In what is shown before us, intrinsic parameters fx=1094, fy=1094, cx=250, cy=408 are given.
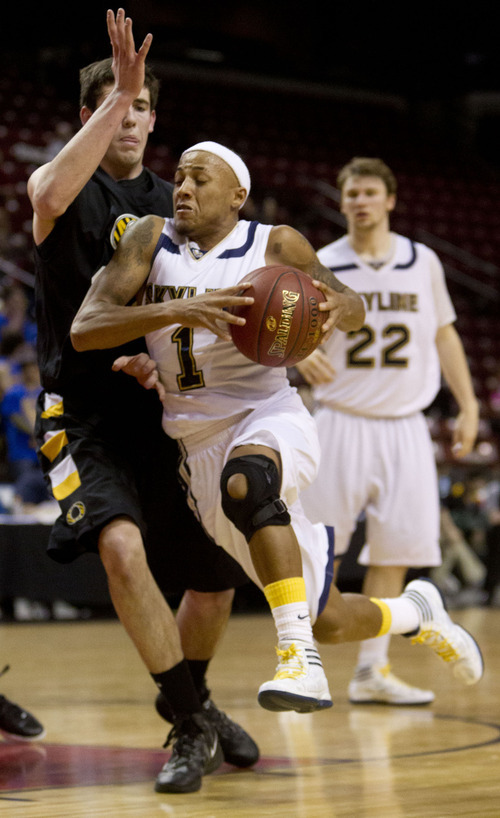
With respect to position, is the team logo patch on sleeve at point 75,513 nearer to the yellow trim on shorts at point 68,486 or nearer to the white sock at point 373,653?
the yellow trim on shorts at point 68,486

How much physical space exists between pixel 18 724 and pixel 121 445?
117 cm

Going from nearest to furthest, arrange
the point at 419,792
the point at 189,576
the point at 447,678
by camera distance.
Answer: the point at 419,792
the point at 189,576
the point at 447,678

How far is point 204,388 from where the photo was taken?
11.0ft

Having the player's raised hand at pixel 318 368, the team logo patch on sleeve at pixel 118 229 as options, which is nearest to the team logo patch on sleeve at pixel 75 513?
the team logo patch on sleeve at pixel 118 229

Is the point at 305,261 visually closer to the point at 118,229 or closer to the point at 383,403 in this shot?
the point at 118,229

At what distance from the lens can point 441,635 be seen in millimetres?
3889

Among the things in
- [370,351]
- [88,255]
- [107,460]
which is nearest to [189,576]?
[107,460]

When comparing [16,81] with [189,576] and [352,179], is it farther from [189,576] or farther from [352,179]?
[189,576]

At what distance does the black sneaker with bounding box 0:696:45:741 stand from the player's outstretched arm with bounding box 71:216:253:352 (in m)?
1.51

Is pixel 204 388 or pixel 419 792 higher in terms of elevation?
pixel 204 388

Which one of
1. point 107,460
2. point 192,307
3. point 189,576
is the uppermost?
point 192,307

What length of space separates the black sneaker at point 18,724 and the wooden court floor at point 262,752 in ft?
0.17

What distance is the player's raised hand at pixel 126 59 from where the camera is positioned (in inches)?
125

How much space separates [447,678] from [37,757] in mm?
2732
